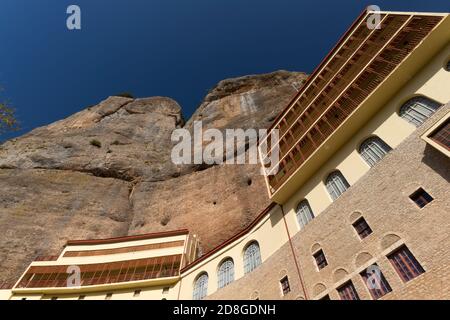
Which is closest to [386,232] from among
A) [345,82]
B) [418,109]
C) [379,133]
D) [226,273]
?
[379,133]

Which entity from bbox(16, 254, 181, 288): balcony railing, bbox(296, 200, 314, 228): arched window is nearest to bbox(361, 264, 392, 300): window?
bbox(296, 200, 314, 228): arched window

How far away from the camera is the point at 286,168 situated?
71.8 feet

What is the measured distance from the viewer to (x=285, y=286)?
628 inches

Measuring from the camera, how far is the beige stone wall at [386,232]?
1069cm

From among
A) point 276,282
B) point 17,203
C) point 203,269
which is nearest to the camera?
point 276,282

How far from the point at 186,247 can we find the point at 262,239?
815 cm

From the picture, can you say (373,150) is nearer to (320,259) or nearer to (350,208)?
(350,208)

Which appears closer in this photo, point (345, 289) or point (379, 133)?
point (345, 289)

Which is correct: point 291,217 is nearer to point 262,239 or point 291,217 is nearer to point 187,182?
point 262,239

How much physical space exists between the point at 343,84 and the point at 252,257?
1354cm

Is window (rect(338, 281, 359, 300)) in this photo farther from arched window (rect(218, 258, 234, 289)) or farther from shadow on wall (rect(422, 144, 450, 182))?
arched window (rect(218, 258, 234, 289))

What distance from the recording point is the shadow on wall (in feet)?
38.5

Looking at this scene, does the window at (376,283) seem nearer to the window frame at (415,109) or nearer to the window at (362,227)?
the window at (362,227)
